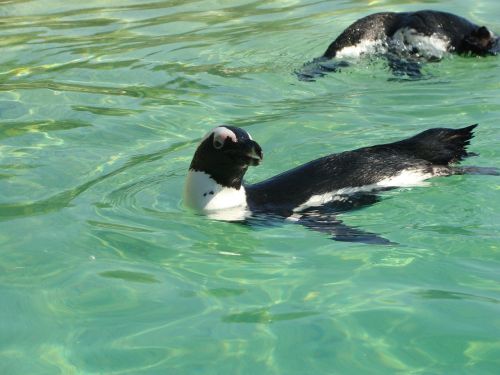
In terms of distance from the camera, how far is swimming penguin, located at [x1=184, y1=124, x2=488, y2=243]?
19.1 ft

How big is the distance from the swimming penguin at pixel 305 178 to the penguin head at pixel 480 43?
3073mm

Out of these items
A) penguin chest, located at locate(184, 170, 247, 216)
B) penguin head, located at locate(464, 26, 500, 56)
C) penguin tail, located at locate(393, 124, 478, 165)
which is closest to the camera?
penguin chest, located at locate(184, 170, 247, 216)

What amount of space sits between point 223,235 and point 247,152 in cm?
47

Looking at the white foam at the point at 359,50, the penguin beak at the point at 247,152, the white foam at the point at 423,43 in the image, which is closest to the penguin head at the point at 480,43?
the white foam at the point at 423,43

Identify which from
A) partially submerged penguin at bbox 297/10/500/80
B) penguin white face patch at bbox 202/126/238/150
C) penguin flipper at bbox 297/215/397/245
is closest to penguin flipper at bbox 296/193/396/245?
penguin flipper at bbox 297/215/397/245

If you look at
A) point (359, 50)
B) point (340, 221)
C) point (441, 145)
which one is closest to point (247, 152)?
point (340, 221)

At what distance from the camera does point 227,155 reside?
5.82 meters

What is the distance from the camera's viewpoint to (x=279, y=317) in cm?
448

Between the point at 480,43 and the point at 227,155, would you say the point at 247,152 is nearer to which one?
the point at 227,155

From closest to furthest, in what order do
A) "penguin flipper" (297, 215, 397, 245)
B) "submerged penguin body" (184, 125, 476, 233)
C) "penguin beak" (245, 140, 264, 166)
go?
"penguin flipper" (297, 215, 397, 245), "penguin beak" (245, 140, 264, 166), "submerged penguin body" (184, 125, 476, 233)

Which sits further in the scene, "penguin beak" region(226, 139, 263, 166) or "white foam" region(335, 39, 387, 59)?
"white foam" region(335, 39, 387, 59)

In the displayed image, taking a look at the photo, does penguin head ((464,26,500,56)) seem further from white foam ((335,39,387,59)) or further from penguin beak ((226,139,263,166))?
penguin beak ((226,139,263,166))

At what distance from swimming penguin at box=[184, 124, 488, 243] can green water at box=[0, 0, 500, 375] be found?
0.13 metres

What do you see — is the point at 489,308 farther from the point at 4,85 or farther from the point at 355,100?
the point at 4,85
